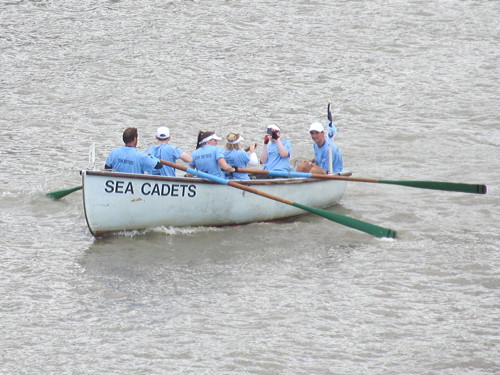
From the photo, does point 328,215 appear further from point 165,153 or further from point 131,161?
point 131,161

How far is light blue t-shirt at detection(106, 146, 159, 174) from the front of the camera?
15.6m

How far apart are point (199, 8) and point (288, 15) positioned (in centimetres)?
285

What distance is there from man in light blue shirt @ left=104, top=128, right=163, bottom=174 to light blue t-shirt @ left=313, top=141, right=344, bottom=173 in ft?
11.4

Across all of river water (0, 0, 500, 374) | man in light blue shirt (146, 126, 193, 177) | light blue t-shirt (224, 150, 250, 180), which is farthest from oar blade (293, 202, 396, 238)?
man in light blue shirt (146, 126, 193, 177)

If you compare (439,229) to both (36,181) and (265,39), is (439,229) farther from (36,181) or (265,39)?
(265,39)

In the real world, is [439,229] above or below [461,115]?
below

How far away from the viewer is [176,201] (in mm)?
16047

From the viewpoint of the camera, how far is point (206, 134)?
54.1 feet

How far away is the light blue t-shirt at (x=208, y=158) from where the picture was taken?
53.1ft

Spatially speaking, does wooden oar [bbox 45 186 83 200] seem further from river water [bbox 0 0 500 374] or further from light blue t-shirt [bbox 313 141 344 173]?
light blue t-shirt [bbox 313 141 344 173]

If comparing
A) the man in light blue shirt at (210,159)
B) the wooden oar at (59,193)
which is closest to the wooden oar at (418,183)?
the man in light blue shirt at (210,159)

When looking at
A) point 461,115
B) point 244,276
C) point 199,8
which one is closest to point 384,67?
point 461,115

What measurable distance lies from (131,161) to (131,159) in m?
0.03

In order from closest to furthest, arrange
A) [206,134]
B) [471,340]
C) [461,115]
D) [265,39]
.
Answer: [471,340]
[206,134]
[461,115]
[265,39]
